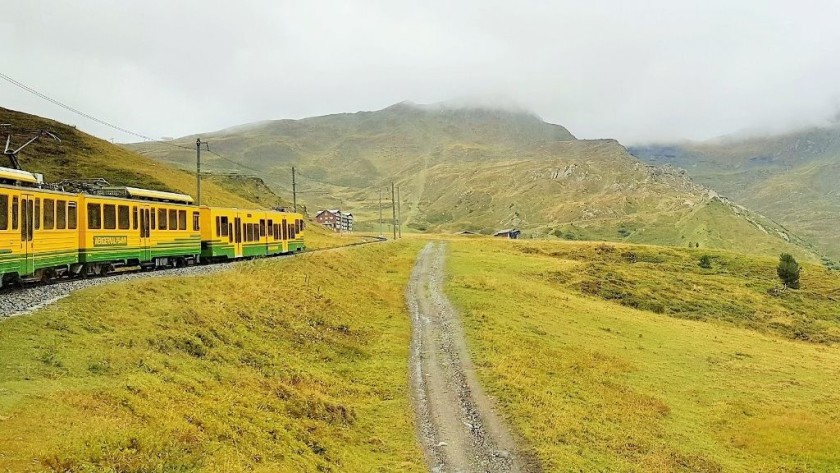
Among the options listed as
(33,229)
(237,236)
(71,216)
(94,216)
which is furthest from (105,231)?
(237,236)

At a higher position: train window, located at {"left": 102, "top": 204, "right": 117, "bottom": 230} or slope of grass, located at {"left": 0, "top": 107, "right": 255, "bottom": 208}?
slope of grass, located at {"left": 0, "top": 107, "right": 255, "bottom": 208}

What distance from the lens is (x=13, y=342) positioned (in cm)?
1814

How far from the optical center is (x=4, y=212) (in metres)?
24.9

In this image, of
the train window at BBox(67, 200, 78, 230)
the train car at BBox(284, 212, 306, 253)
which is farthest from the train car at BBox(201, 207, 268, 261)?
the train window at BBox(67, 200, 78, 230)

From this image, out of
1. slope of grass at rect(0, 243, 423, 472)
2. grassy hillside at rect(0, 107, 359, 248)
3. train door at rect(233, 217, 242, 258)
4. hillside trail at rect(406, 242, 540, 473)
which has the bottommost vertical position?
hillside trail at rect(406, 242, 540, 473)

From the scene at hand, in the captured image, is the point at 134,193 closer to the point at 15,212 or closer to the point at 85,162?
the point at 15,212

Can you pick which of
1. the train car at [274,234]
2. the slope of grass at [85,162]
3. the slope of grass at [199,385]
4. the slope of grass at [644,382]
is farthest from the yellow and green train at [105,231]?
the slope of grass at [85,162]

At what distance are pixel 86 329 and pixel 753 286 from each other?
3868 inches

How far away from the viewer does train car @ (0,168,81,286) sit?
2530 centimetres

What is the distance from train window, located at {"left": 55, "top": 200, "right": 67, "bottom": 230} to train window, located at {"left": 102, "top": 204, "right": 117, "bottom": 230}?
11.8 ft

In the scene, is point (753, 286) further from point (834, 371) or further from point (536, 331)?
point (536, 331)

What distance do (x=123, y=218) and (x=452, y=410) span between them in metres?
24.2

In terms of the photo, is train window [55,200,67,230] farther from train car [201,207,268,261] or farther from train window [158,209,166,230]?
train car [201,207,268,261]

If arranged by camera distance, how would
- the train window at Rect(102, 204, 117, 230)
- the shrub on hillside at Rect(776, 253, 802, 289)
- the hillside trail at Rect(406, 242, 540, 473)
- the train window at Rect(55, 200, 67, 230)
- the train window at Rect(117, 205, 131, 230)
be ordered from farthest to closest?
the shrub on hillside at Rect(776, 253, 802, 289), the train window at Rect(117, 205, 131, 230), the train window at Rect(102, 204, 117, 230), the train window at Rect(55, 200, 67, 230), the hillside trail at Rect(406, 242, 540, 473)
